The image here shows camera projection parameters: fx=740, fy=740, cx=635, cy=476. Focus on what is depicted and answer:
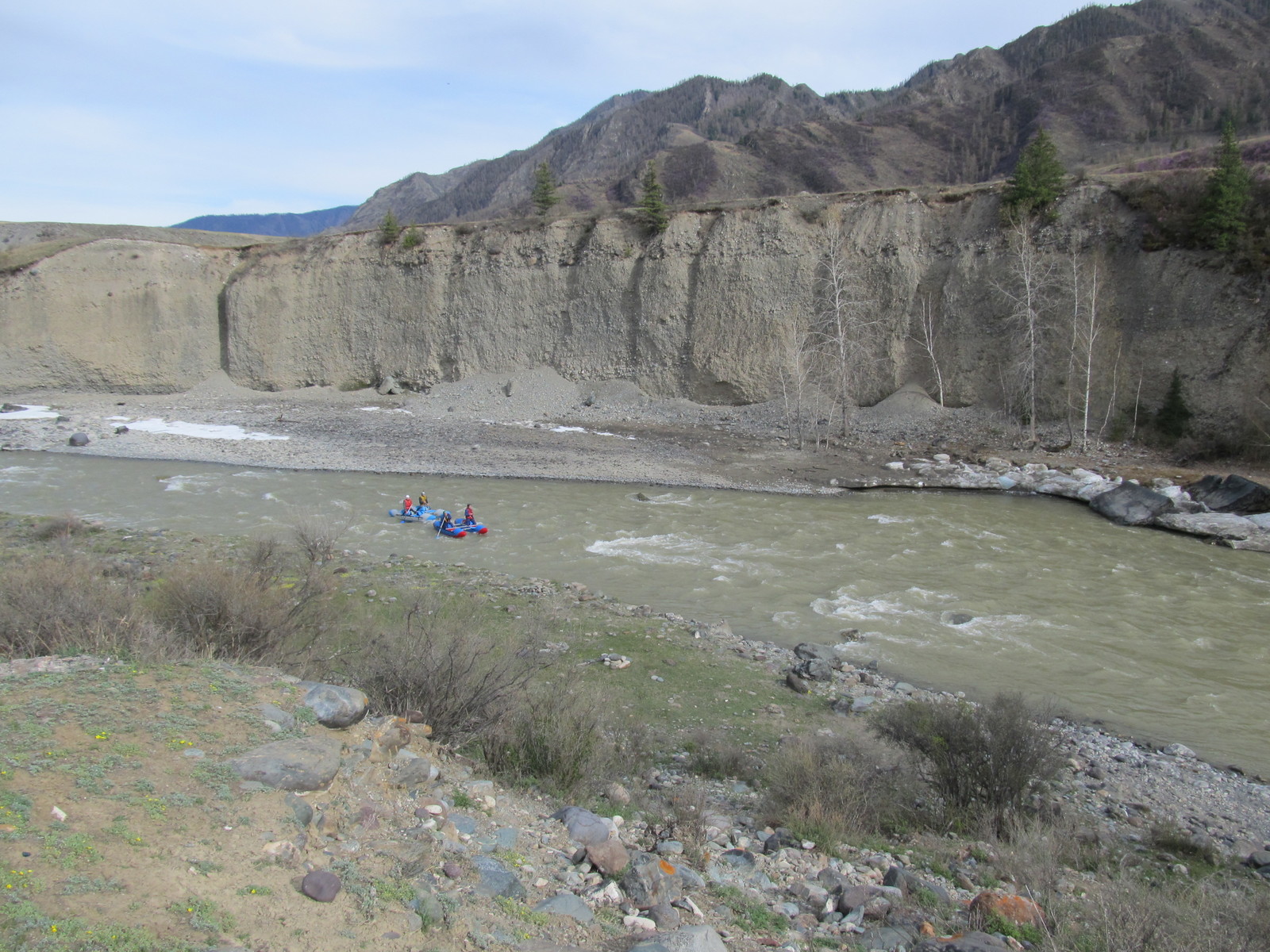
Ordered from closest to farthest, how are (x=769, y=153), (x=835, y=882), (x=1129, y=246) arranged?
(x=835, y=882)
(x=1129, y=246)
(x=769, y=153)

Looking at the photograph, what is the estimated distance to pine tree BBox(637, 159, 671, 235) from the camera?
114ft

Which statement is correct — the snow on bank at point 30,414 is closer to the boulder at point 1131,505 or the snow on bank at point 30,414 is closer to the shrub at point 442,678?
the shrub at point 442,678

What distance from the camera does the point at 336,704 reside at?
5.71m

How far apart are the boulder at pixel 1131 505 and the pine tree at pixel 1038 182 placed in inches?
531

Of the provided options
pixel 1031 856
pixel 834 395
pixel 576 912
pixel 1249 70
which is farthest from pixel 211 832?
pixel 1249 70

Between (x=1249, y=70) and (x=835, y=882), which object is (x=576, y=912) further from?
(x=1249, y=70)

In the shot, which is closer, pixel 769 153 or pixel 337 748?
pixel 337 748

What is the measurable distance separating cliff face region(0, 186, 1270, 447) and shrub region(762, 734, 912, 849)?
23.5 meters

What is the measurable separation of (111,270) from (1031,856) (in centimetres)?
4684

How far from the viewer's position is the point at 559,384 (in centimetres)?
3434

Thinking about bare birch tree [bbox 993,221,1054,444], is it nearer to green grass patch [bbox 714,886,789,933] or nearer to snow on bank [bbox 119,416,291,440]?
green grass patch [bbox 714,886,789,933]

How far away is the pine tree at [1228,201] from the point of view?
2473 centimetres

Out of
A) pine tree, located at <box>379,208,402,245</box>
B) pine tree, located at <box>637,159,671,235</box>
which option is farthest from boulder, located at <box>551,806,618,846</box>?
pine tree, located at <box>379,208,402,245</box>

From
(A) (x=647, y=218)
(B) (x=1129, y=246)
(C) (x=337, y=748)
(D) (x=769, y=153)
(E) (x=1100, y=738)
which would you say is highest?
(D) (x=769, y=153)
